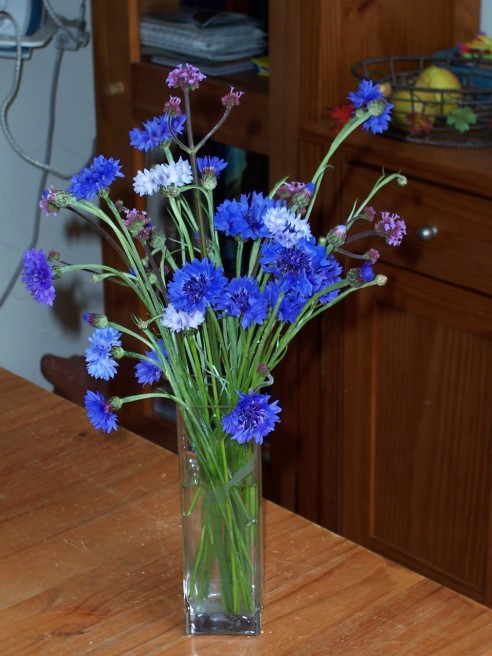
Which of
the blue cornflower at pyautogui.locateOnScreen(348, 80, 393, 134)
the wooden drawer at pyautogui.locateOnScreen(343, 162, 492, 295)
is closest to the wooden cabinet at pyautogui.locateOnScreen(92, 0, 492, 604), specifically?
the wooden drawer at pyautogui.locateOnScreen(343, 162, 492, 295)

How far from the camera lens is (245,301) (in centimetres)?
79

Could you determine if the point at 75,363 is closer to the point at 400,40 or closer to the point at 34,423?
the point at 400,40

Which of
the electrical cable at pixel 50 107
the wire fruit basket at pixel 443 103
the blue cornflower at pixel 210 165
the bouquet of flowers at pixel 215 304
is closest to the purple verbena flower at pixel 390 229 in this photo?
the bouquet of flowers at pixel 215 304

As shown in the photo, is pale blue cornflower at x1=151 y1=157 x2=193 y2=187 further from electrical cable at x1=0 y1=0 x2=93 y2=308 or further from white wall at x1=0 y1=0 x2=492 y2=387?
white wall at x1=0 y1=0 x2=492 y2=387

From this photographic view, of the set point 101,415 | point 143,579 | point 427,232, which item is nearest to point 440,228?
point 427,232

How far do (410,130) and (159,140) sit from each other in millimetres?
937

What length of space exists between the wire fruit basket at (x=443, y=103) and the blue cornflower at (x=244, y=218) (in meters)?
0.93

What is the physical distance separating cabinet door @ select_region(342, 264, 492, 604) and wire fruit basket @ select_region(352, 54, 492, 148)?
0.69 feet

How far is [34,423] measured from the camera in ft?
4.10

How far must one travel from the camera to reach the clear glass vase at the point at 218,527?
2.84 feet

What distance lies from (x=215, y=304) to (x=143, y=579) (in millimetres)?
322

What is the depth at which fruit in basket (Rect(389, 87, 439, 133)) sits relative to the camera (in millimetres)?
1688

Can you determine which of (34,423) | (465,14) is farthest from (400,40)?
(34,423)

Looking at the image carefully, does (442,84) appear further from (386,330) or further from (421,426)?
(421,426)
